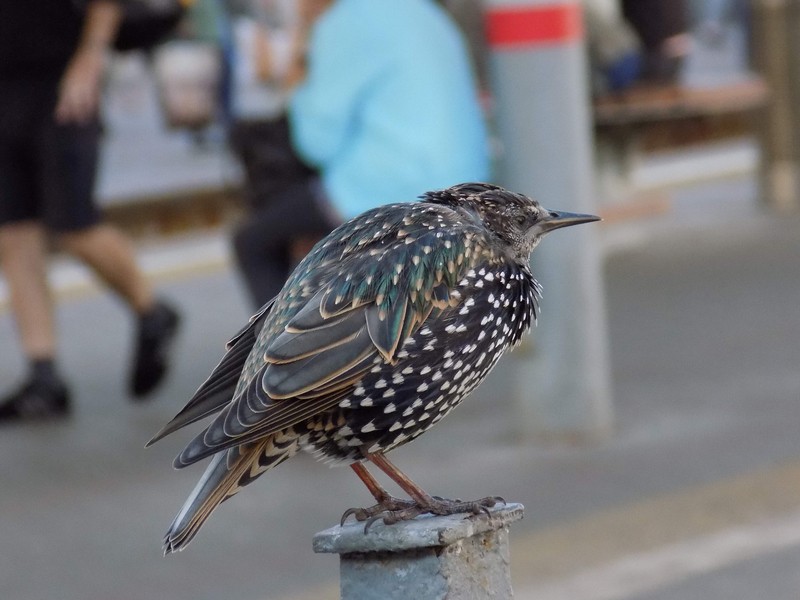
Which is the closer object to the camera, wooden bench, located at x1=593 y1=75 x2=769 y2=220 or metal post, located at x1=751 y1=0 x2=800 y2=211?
wooden bench, located at x1=593 y1=75 x2=769 y2=220

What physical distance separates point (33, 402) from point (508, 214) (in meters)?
4.82

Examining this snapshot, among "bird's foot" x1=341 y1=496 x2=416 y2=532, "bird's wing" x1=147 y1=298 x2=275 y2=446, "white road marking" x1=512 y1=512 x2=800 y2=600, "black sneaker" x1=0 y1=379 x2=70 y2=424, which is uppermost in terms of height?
"bird's wing" x1=147 y1=298 x2=275 y2=446

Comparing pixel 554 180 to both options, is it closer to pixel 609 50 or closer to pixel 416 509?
pixel 416 509

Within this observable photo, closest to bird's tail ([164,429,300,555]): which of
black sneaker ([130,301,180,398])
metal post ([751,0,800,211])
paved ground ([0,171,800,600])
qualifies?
paved ground ([0,171,800,600])

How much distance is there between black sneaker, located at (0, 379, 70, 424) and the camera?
25.2ft

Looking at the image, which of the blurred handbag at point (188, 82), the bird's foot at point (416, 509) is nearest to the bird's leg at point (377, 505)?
the bird's foot at point (416, 509)

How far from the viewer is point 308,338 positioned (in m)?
3.06

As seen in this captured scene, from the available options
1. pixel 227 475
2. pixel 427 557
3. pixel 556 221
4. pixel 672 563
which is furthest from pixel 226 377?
pixel 672 563

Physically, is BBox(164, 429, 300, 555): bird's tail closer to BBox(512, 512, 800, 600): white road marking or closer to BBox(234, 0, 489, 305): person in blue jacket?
BBox(512, 512, 800, 600): white road marking

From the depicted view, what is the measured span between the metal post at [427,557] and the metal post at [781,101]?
35.1ft

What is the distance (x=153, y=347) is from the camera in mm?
7918

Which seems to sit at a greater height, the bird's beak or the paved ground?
the bird's beak

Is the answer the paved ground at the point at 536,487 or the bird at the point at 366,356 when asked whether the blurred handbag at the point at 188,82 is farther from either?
the bird at the point at 366,356

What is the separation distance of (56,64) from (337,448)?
192 inches
